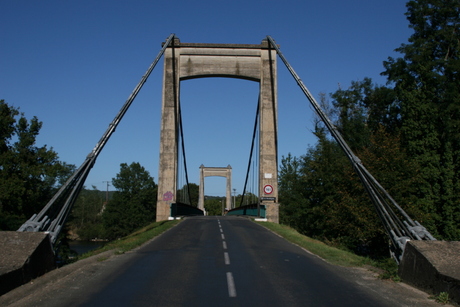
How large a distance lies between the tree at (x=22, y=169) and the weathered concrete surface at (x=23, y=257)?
23724mm

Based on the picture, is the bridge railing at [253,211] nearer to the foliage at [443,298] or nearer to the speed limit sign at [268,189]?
the speed limit sign at [268,189]

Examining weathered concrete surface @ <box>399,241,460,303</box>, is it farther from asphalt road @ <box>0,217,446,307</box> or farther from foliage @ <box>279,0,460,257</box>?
foliage @ <box>279,0,460,257</box>

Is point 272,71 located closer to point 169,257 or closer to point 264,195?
point 264,195

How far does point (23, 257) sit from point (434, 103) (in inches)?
1194

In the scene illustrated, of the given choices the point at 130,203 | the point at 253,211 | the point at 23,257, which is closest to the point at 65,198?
the point at 23,257

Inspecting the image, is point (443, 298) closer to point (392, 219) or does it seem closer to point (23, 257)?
point (392, 219)

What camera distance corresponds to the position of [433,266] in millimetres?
7867

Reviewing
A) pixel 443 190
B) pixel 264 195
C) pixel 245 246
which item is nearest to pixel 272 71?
pixel 264 195

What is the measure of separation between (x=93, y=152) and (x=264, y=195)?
19.3 meters

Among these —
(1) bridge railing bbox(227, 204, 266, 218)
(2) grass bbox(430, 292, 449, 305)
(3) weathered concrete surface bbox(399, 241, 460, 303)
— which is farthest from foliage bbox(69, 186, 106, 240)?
(2) grass bbox(430, 292, 449, 305)

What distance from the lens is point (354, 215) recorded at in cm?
2686

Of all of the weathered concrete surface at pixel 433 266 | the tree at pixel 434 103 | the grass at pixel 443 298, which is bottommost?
the grass at pixel 443 298

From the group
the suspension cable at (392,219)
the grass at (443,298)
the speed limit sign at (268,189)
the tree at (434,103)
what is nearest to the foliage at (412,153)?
the tree at (434,103)

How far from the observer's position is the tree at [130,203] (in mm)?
79562
